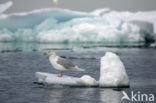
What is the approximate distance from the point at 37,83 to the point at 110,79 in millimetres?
2926

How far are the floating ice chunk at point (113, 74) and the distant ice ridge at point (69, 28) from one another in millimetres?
29317

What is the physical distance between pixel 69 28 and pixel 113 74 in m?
30.5

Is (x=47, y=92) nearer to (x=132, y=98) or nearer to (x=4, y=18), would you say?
(x=132, y=98)

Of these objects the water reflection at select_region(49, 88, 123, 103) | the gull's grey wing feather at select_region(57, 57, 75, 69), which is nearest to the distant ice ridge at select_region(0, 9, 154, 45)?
the gull's grey wing feather at select_region(57, 57, 75, 69)

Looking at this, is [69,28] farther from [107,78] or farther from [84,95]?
[84,95]

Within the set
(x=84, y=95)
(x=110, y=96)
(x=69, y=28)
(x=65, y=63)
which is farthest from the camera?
(x=69, y=28)

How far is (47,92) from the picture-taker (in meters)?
11.8

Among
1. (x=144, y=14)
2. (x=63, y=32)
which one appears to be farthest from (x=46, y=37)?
(x=144, y=14)

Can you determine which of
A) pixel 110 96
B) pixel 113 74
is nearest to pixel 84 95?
pixel 110 96

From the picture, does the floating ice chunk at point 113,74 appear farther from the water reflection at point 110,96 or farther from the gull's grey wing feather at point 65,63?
the gull's grey wing feather at point 65,63

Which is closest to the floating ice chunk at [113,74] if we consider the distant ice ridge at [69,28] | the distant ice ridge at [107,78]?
the distant ice ridge at [107,78]

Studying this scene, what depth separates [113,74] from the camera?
12062 millimetres

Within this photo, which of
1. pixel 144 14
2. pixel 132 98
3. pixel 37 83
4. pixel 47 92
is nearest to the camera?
pixel 132 98

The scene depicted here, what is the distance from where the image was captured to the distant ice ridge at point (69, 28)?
42.2 meters
